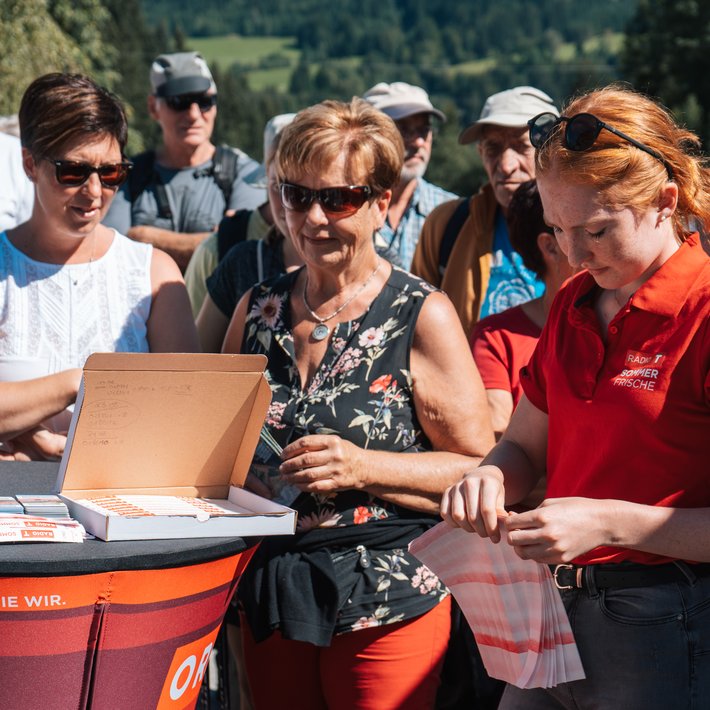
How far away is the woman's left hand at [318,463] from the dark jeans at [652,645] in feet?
2.23

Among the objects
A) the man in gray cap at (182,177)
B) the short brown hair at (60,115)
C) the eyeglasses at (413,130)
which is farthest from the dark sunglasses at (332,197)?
the eyeglasses at (413,130)

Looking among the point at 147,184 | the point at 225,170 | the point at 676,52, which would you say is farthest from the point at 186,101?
the point at 676,52

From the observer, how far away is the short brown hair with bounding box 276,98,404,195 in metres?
2.57

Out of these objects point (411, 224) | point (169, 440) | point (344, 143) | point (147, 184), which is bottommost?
Result: point (411, 224)

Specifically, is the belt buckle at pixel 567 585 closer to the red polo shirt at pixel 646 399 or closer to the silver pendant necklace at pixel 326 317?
the red polo shirt at pixel 646 399

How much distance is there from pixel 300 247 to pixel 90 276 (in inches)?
25.3

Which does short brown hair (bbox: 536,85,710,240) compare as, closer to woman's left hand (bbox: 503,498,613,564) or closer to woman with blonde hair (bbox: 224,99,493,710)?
woman's left hand (bbox: 503,498,613,564)

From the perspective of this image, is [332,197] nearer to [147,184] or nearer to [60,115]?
[60,115]

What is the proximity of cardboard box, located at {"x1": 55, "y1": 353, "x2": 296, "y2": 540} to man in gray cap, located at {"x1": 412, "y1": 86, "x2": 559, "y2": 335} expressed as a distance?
5.37ft

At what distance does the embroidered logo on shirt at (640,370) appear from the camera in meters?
1.74

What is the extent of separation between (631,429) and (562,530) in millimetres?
223

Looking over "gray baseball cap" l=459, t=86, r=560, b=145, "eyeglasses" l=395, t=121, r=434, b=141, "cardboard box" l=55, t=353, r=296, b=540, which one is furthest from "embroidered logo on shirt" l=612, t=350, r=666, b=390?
"eyeglasses" l=395, t=121, r=434, b=141

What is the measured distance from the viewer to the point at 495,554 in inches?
75.4

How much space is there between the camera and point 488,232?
3.90 metres
